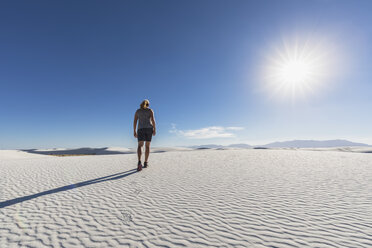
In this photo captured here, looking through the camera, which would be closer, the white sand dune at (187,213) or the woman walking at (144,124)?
the white sand dune at (187,213)

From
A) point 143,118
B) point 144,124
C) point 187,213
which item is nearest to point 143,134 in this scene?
point 144,124

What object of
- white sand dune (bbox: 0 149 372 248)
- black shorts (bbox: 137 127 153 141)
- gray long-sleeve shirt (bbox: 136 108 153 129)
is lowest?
white sand dune (bbox: 0 149 372 248)

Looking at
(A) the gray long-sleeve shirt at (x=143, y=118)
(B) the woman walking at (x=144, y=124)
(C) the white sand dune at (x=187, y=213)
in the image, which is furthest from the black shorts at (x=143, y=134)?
(C) the white sand dune at (x=187, y=213)

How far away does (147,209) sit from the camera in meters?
2.55

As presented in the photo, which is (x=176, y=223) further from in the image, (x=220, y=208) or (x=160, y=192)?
(x=160, y=192)

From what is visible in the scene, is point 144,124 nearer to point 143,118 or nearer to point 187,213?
point 143,118

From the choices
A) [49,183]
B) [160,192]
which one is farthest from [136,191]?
[49,183]

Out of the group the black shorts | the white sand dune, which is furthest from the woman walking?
the white sand dune

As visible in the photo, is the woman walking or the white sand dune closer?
the white sand dune

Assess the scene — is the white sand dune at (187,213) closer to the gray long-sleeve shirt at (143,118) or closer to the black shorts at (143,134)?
the black shorts at (143,134)

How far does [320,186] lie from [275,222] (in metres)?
2.43

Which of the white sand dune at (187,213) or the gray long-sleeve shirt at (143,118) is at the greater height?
the gray long-sleeve shirt at (143,118)

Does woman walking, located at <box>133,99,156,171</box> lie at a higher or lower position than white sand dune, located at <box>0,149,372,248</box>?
higher

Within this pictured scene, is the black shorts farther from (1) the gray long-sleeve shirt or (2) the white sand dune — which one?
(2) the white sand dune
